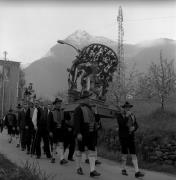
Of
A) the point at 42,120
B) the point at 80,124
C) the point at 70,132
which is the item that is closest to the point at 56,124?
the point at 70,132

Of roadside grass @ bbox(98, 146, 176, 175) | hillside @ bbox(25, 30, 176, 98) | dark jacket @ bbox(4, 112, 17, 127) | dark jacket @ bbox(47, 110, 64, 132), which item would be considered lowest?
roadside grass @ bbox(98, 146, 176, 175)

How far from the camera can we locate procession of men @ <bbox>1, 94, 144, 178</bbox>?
10695 millimetres

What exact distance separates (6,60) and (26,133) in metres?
68.2

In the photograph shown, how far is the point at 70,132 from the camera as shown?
13.7m

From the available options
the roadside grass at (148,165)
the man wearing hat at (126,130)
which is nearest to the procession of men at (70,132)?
the man wearing hat at (126,130)

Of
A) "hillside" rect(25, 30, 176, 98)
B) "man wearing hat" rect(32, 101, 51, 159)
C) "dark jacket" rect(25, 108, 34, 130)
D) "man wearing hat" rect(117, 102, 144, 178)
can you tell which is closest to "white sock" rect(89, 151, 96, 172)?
"man wearing hat" rect(117, 102, 144, 178)

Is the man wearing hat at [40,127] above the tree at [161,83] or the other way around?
the other way around

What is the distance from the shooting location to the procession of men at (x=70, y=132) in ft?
35.1

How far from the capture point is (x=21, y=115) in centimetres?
1866

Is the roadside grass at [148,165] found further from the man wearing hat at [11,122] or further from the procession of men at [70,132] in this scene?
the man wearing hat at [11,122]

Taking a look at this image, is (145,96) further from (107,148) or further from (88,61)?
(107,148)

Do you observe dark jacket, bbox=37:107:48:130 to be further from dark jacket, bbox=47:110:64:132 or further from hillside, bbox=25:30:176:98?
hillside, bbox=25:30:176:98

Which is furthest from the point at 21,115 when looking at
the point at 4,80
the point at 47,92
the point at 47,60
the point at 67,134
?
the point at 47,60

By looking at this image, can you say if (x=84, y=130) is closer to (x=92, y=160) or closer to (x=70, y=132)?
(x=92, y=160)
